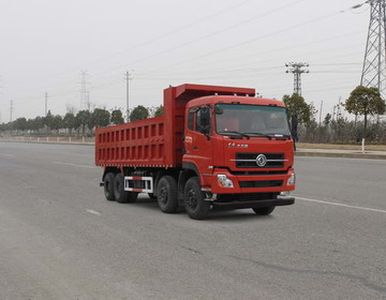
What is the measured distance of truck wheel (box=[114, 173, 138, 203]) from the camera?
13141 millimetres

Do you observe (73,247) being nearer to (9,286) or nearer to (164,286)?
(9,286)

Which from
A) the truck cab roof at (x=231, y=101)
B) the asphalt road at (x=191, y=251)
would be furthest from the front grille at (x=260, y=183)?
the truck cab roof at (x=231, y=101)

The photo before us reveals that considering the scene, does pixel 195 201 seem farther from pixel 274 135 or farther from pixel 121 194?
pixel 121 194

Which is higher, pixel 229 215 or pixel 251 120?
pixel 251 120

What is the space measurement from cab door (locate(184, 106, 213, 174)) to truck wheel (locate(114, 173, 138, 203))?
130 inches

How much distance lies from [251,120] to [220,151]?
925 mm

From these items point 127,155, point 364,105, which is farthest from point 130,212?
point 364,105

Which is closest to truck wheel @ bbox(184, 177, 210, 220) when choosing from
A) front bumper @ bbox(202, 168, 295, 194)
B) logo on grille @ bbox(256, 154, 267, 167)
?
front bumper @ bbox(202, 168, 295, 194)

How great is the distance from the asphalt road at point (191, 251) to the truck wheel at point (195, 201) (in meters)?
0.29

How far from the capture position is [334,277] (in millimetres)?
6031

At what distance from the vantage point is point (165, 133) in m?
11.0

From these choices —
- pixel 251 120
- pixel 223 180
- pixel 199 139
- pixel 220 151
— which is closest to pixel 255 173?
pixel 223 180

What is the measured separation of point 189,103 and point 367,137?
33.5m

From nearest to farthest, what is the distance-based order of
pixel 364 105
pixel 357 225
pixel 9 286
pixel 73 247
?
pixel 9 286
pixel 73 247
pixel 357 225
pixel 364 105
